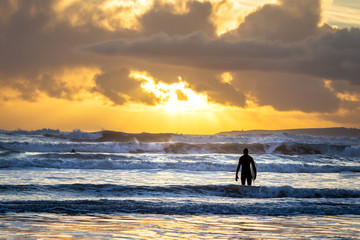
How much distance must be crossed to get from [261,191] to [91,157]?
71.0 feet

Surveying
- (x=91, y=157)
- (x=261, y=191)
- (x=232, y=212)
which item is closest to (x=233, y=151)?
(x=91, y=157)

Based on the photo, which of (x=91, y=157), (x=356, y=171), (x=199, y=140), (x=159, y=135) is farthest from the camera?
(x=159, y=135)

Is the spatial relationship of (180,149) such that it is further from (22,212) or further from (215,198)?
(22,212)

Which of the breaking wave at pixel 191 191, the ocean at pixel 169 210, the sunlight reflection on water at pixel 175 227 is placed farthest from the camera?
the breaking wave at pixel 191 191

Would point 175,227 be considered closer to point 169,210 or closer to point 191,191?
point 169,210

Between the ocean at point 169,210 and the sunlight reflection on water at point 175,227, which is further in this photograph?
the ocean at point 169,210

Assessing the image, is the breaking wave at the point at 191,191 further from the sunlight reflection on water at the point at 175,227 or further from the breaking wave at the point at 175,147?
the breaking wave at the point at 175,147

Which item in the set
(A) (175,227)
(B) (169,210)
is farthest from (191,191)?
(A) (175,227)

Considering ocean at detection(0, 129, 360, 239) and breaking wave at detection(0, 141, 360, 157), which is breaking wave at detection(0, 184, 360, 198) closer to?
ocean at detection(0, 129, 360, 239)

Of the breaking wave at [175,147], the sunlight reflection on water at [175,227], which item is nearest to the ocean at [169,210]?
the sunlight reflection on water at [175,227]

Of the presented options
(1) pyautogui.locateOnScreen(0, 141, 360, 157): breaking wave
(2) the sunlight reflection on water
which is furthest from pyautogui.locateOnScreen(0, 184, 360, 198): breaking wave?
(1) pyautogui.locateOnScreen(0, 141, 360, 157): breaking wave

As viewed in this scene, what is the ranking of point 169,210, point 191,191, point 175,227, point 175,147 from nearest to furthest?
1. point 175,227
2. point 169,210
3. point 191,191
4. point 175,147

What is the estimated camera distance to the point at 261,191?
18.1 meters

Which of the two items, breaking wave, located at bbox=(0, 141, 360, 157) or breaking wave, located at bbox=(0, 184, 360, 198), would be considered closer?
breaking wave, located at bbox=(0, 184, 360, 198)
